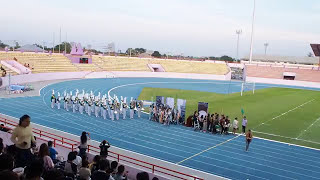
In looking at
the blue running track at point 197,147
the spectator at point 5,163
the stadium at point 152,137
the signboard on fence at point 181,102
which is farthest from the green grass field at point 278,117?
the spectator at point 5,163

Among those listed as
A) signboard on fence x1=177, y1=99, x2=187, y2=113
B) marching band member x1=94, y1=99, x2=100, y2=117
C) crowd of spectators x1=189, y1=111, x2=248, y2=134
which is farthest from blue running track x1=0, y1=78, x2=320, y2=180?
signboard on fence x1=177, y1=99, x2=187, y2=113

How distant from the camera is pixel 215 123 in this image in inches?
810

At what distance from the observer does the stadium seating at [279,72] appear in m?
70.4

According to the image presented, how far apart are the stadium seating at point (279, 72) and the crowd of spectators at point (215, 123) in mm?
55346

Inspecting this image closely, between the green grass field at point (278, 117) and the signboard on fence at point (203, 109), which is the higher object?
the signboard on fence at point (203, 109)

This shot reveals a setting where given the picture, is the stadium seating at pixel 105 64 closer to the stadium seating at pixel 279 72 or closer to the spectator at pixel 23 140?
the stadium seating at pixel 279 72

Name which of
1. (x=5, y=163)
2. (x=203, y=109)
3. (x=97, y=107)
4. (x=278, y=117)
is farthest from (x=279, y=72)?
(x=5, y=163)

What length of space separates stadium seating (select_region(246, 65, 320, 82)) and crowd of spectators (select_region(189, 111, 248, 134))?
55.3 meters

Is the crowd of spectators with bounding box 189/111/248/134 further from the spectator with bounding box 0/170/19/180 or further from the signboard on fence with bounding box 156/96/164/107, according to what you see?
the spectator with bounding box 0/170/19/180

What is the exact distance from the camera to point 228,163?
14867 millimetres

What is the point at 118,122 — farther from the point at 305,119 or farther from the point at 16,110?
the point at 305,119

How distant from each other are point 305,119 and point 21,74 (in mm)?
35485

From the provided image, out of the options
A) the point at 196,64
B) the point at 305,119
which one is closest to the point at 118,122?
the point at 305,119

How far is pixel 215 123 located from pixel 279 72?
193 feet
